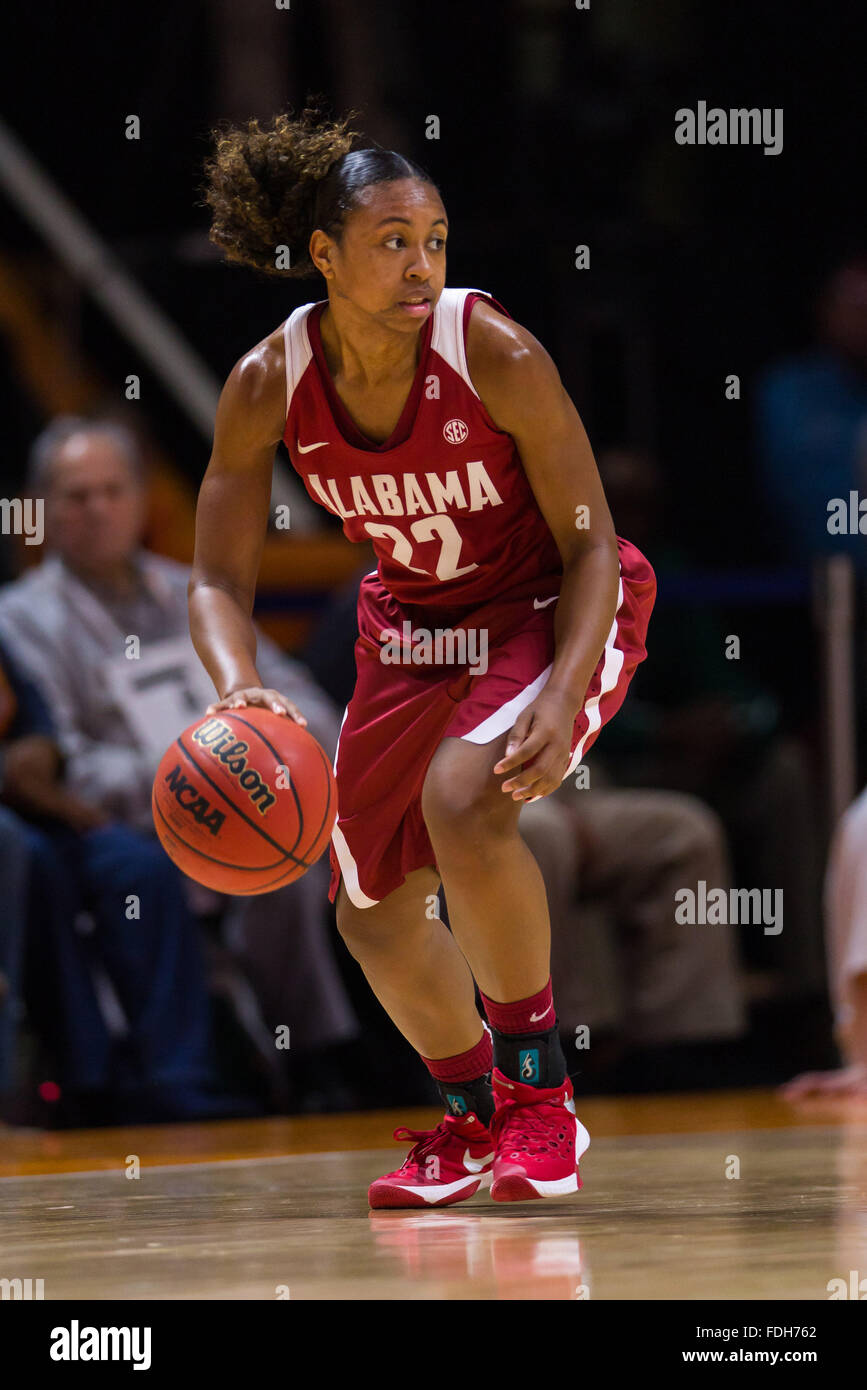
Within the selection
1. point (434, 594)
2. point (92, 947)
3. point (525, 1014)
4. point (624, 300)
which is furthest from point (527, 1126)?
point (624, 300)

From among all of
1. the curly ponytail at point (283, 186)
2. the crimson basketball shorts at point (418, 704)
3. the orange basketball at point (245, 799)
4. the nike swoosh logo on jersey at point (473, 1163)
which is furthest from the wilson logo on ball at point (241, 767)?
the curly ponytail at point (283, 186)

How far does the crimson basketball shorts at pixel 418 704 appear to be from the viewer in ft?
9.14

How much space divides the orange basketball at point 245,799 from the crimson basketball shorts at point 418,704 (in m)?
0.18

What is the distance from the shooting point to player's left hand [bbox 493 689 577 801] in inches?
100

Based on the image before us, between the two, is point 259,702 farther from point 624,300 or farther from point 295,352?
point 624,300

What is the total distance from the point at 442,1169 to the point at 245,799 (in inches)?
25.1

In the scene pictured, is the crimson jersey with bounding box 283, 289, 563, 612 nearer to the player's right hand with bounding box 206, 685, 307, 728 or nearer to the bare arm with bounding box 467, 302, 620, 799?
the bare arm with bounding box 467, 302, 620, 799

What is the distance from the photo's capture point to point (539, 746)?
8.39 ft

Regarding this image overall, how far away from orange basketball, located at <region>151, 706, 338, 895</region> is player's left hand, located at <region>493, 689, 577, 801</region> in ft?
0.91

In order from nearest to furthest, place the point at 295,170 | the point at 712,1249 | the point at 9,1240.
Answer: the point at 712,1249, the point at 9,1240, the point at 295,170
